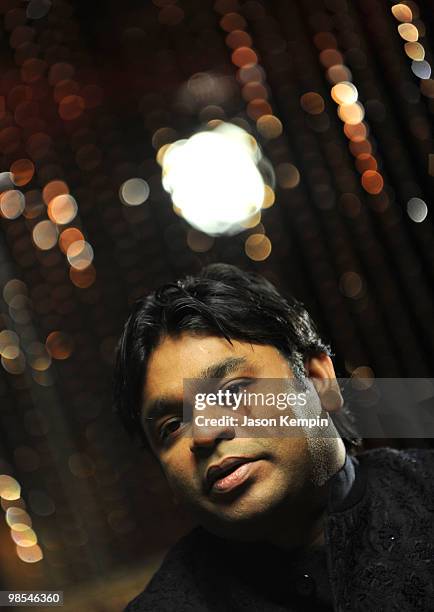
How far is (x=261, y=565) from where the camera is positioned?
77 centimetres

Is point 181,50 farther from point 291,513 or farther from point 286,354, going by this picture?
point 291,513

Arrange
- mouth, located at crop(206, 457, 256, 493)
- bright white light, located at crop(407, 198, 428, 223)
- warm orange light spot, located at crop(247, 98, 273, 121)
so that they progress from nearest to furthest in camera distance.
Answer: mouth, located at crop(206, 457, 256, 493) < bright white light, located at crop(407, 198, 428, 223) < warm orange light spot, located at crop(247, 98, 273, 121)

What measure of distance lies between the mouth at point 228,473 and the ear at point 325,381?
135 mm

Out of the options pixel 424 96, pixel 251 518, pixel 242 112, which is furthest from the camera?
pixel 242 112

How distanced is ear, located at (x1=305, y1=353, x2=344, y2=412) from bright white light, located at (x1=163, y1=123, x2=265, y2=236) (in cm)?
33

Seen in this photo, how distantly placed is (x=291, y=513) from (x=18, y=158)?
0.77 metres

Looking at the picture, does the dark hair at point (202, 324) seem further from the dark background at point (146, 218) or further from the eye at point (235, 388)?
the dark background at point (146, 218)

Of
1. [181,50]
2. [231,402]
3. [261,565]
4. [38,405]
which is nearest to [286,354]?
[231,402]

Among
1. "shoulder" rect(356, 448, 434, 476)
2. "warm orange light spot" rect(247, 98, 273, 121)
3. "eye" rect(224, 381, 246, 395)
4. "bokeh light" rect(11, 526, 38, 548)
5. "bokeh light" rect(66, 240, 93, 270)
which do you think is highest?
"warm orange light spot" rect(247, 98, 273, 121)

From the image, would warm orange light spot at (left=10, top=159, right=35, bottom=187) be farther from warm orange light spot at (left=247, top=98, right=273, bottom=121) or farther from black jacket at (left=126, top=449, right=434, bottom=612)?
black jacket at (left=126, top=449, right=434, bottom=612)

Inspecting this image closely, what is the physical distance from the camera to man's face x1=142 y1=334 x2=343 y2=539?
28.0 inches

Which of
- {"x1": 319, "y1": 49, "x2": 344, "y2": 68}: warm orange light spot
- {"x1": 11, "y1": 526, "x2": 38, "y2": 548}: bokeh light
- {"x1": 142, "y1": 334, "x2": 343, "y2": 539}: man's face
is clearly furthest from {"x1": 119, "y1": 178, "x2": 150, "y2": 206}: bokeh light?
{"x1": 11, "y1": 526, "x2": 38, "y2": 548}: bokeh light

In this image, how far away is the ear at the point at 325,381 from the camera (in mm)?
800

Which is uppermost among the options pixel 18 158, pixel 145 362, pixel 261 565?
pixel 18 158
